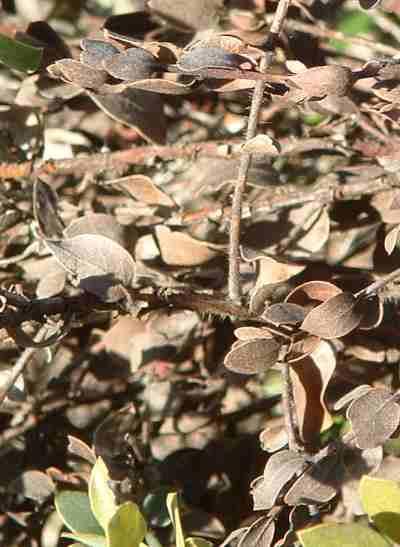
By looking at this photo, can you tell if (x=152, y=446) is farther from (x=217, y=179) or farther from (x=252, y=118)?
(x=252, y=118)

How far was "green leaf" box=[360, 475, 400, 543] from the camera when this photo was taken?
69cm

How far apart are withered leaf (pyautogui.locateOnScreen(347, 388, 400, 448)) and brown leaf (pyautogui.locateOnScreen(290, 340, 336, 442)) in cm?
9

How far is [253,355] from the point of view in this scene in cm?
83

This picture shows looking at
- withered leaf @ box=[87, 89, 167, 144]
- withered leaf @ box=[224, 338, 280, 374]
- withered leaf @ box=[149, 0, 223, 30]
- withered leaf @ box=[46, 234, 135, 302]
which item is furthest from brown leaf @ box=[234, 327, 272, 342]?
withered leaf @ box=[149, 0, 223, 30]

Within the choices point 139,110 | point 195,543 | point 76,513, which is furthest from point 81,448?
point 139,110

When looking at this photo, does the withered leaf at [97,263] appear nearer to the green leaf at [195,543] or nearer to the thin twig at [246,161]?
the thin twig at [246,161]

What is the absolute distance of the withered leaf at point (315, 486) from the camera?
2.66ft

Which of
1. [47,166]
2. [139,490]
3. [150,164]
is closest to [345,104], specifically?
[150,164]

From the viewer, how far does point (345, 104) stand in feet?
3.36

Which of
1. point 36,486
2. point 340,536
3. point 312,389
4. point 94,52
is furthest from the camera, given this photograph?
point 36,486

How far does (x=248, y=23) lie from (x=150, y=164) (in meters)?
0.22

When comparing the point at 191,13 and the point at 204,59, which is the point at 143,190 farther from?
the point at 204,59

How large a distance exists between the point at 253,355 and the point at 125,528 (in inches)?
7.9

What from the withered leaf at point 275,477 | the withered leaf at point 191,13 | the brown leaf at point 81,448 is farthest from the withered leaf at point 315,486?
the withered leaf at point 191,13
